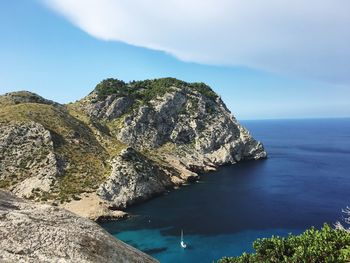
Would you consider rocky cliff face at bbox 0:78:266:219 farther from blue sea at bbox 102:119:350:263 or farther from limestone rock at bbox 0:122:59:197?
blue sea at bbox 102:119:350:263

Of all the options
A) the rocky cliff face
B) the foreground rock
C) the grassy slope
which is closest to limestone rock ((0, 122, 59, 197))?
the rocky cliff face

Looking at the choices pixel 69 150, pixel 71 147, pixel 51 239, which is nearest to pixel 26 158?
pixel 69 150

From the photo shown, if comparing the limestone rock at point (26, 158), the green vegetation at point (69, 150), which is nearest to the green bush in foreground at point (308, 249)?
the green vegetation at point (69, 150)

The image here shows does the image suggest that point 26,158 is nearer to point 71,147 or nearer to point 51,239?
point 71,147

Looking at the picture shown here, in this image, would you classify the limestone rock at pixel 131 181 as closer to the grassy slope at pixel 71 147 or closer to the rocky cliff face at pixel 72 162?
the rocky cliff face at pixel 72 162

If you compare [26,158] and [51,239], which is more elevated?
[51,239]

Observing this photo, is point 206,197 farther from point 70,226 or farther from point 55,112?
point 70,226

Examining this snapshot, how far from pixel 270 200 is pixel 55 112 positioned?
287 feet

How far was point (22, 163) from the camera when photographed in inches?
4941

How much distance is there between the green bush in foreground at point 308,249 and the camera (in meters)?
33.8

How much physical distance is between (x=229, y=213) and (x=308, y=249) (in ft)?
272

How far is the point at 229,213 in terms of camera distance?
115875 mm

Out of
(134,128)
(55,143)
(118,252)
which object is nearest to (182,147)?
(134,128)

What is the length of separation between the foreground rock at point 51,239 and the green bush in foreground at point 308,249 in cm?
2253
